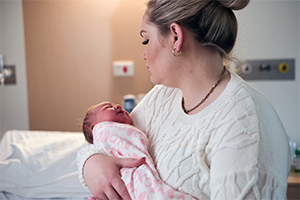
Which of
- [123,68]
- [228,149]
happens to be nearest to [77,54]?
[123,68]

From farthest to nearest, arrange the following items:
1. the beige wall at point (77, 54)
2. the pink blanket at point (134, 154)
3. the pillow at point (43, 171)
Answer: the beige wall at point (77, 54), the pillow at point (43, 171), the pink blanket at point (134, 154)

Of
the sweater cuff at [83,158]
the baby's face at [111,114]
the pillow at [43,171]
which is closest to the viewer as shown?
the sweater cuff at [83,158]

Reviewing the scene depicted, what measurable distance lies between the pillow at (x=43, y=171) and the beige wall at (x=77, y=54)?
31.1 inches

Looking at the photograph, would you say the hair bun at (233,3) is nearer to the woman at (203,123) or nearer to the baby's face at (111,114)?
the woman at (203,123)

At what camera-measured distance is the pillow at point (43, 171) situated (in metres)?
1.47

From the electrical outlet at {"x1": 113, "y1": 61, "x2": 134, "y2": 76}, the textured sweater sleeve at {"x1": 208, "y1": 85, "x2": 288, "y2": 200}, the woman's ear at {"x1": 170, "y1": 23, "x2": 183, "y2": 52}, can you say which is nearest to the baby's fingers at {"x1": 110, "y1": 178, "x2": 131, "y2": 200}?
the textured sweater sleeve at {"x1": 208, "y1": 85, "x2": 288, "y2": 200}

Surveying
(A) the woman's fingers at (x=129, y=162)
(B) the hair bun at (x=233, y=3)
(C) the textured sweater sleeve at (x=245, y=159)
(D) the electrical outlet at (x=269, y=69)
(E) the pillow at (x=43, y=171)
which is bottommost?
(E) the pillow at (x=43, y=171)

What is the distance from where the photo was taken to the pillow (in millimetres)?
1475

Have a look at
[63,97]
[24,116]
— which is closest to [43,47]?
[63,97]

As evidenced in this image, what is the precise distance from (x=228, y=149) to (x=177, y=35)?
0.38 m

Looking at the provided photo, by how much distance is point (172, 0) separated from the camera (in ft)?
2.85

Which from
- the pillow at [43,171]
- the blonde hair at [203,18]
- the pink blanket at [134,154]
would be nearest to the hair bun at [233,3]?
the blonde hair at [203,18]

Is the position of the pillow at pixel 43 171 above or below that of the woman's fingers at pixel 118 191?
below

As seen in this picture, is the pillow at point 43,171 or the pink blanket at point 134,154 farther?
the pillow at point 43,171
